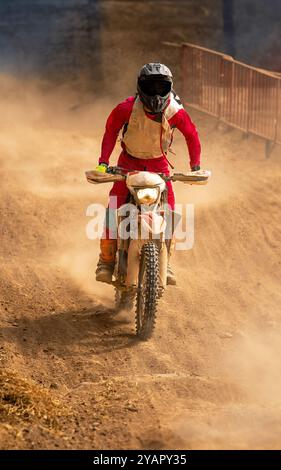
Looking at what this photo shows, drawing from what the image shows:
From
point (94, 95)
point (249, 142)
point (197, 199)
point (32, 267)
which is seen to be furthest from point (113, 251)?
point (94, 95)

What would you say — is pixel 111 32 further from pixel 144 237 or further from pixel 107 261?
pixel 144 237

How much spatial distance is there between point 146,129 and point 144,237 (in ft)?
3.42

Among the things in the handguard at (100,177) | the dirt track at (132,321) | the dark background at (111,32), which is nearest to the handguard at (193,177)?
the handguard at (100,177)

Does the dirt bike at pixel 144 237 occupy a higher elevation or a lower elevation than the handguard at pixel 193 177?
lower

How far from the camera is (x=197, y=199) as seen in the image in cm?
1242

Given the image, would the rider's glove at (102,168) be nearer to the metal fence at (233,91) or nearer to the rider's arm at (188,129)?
the rider's arm at (188,129)

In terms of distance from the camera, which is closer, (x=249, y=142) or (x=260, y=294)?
(x=260, y=294)

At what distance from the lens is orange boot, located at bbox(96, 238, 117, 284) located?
329 inches

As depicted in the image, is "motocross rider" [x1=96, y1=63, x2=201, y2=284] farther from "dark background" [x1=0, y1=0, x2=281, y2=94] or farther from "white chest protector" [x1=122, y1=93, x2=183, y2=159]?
"dark background" [x1=0, y1=0, x2=281, y2=94]

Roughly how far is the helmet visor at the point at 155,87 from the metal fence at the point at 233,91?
6528 mm

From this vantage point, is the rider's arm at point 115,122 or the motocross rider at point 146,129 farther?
the rider's arm at point 115,122

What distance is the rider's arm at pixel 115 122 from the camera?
802 cm

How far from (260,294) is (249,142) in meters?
6.12
